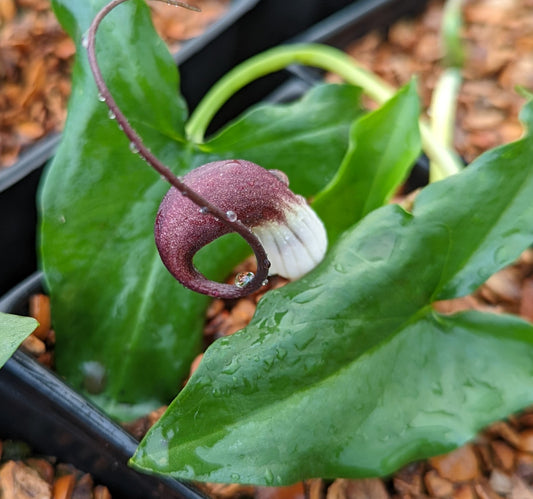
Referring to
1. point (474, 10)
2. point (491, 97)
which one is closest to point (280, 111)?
point (491, 97)

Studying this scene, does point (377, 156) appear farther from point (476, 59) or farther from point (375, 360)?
point (476, 59)

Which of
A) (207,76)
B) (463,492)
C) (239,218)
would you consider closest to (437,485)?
(463,492)

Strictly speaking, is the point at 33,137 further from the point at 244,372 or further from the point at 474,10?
the point at 474,10

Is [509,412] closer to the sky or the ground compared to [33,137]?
closer to the ground

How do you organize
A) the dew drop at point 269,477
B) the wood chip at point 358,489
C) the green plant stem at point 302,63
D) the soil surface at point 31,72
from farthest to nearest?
1. the soil surface at point 31,72
2. the green plant stem at point 302,63
3. the wood chip at point 358,489
4. the dew drop at point 269,477

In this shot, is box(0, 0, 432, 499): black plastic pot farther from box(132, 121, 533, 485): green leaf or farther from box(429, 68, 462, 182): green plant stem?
box(429, 68, 462, 182): green plant stem

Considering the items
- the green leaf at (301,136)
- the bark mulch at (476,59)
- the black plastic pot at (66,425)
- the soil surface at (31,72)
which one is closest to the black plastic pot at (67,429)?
the black plastic pot at (66,425)

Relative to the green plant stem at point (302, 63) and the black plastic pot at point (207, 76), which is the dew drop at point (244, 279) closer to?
the green plant stem at point (302, 63)
